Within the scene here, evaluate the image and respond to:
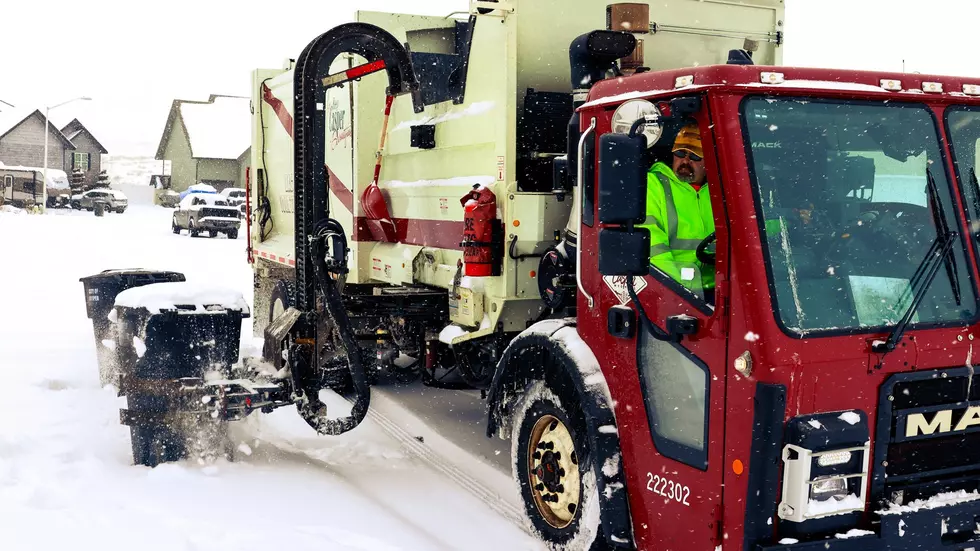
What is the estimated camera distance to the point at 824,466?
10.3 ft

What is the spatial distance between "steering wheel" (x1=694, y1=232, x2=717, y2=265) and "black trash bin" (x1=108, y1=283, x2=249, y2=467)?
10.3 feet

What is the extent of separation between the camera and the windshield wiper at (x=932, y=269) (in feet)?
10.5

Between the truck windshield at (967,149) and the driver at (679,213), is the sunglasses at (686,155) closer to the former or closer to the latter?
the driver at (679,213)

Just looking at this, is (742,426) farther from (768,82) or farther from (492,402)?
(492,402)

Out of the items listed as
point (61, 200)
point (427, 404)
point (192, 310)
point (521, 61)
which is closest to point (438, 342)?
point (427, 404)

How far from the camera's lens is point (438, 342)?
6691 millimetres

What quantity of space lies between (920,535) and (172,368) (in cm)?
410

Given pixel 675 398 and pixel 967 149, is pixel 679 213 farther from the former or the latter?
pixel 967 149

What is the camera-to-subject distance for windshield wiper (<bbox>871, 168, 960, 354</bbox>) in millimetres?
3211

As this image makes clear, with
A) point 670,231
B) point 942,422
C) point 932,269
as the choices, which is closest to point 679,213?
point 670,231

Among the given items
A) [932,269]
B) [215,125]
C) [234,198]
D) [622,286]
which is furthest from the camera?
[215,125]

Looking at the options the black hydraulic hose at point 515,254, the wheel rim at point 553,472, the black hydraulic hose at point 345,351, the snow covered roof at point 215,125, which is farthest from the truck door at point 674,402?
the snow covered roof at point 215,125

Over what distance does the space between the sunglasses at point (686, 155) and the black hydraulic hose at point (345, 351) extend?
2666 millimetres

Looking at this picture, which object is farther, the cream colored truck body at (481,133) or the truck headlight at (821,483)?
the cream colored truck body at (481,133)
